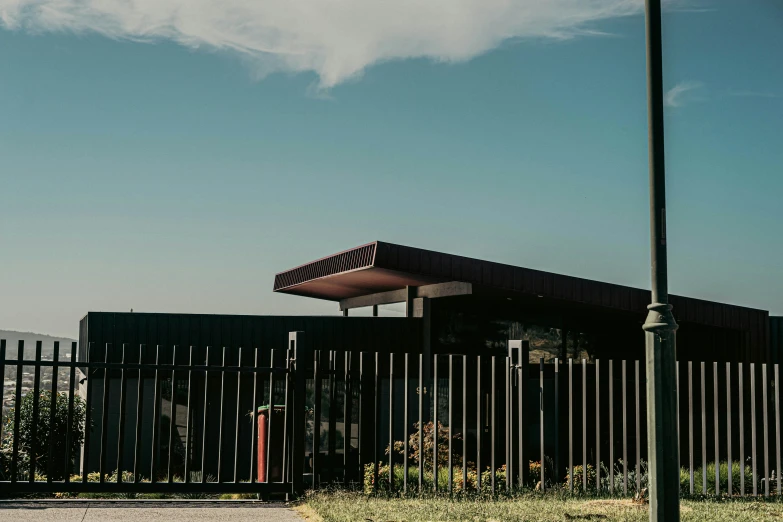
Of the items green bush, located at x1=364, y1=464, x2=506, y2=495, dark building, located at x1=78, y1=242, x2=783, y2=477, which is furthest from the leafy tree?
green bush, located at x1=364, y1=464, x2=506, y2=495

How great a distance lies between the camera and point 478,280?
2017 centimetres

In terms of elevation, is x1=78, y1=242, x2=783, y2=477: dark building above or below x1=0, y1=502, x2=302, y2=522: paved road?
above

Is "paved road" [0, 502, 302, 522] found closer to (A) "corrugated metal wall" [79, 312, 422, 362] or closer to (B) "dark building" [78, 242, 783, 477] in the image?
(B) "dark building" [78, 242, 783, 477]

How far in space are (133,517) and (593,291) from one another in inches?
562

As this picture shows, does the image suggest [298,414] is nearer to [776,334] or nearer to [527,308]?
[527,308]

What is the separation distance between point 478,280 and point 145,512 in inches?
453

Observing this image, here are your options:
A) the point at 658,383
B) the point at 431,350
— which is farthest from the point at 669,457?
the point at 431,350

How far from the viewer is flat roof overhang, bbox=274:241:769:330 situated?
1948 cm

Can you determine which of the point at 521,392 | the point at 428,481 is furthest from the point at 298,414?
the point at 428,481

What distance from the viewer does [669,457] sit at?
285 inches

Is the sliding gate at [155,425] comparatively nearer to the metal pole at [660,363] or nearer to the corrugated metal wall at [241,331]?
the corrugated metal wall at [241,331]

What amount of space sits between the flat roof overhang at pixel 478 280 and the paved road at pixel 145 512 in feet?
29.9

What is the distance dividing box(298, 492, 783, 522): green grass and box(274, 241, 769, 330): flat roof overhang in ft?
28.6

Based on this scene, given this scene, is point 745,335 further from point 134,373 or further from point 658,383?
point 658,383
